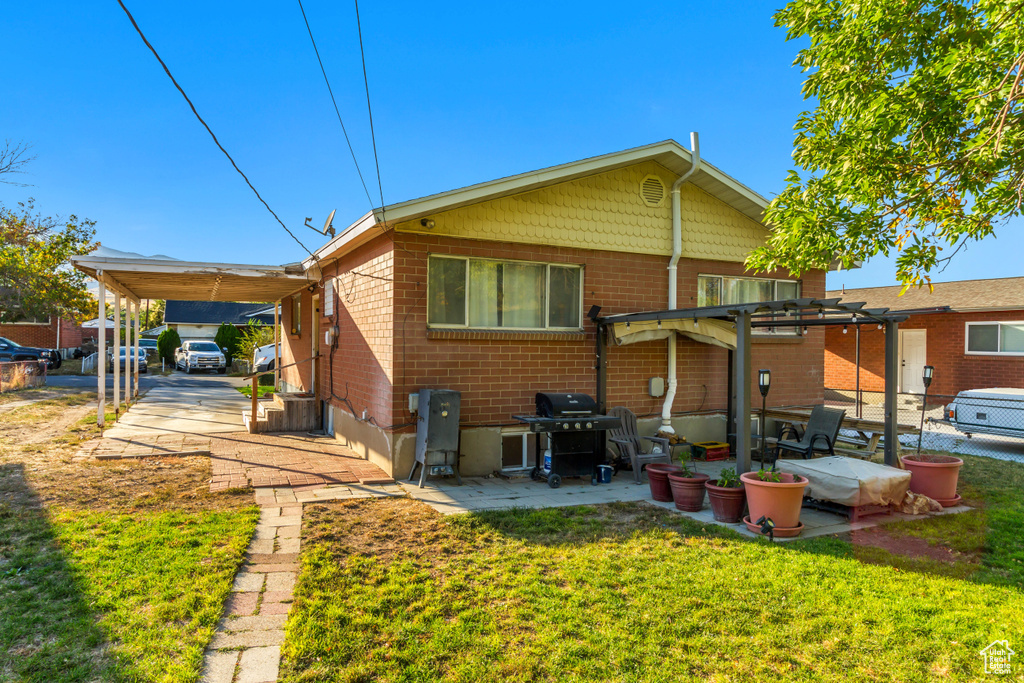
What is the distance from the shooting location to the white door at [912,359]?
19.1m

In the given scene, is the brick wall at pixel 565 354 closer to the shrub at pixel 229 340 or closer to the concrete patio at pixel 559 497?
the concrete patio at pixel 559 497

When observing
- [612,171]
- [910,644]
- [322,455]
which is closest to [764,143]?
[612,171]

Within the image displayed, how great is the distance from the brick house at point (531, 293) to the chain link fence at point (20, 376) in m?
13.3

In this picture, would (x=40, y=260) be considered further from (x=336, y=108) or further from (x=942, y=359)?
(x=942, y=359)

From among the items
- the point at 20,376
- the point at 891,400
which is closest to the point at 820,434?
the point at 891,400

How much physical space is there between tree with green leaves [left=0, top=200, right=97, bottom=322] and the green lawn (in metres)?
24.0

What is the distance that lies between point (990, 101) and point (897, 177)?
1.36 metres

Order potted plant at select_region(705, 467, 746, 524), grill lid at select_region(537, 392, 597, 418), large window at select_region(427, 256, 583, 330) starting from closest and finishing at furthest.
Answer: potted plant at select_region(705, 467, 746, 524), grill lid at select_region(537, 392, 597, 418), large window at select_region(427, 256, 583, 330)

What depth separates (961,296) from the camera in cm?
1831

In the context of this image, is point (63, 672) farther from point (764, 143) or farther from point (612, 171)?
point (764, 143)

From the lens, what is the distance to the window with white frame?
645 inches

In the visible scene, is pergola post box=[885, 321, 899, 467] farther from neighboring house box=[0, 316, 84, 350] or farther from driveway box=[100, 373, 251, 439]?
neighboring house box=[0, 316, 84, 350]

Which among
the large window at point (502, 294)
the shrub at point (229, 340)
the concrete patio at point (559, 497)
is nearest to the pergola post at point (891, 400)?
the concrete patio at point (559, 497)

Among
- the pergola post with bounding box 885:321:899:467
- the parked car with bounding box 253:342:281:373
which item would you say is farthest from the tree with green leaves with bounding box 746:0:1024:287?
the parked car with bounding box 253:342:281:373
